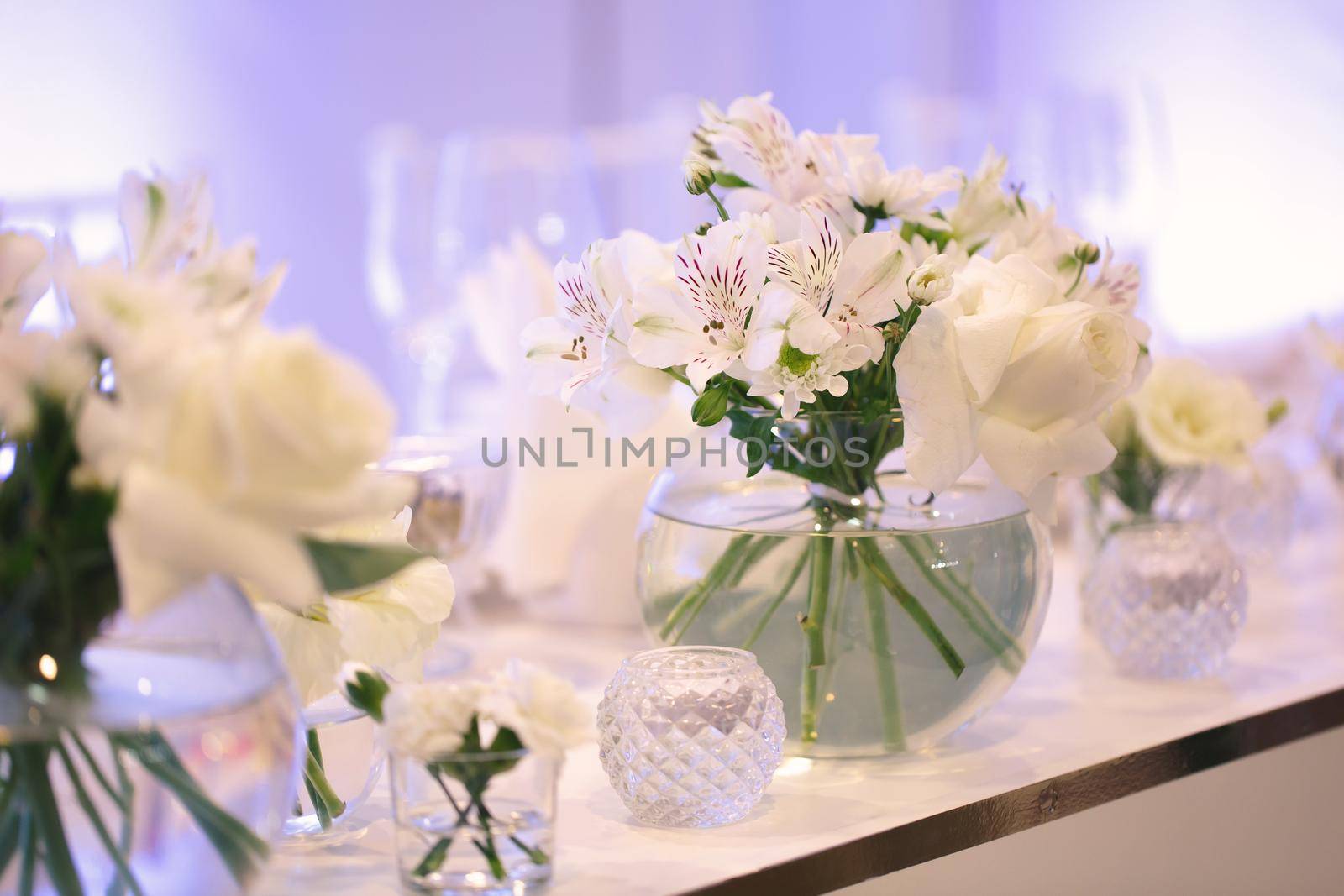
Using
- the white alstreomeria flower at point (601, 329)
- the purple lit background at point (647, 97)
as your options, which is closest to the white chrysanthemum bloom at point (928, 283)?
the white alstreomeria flower at point (601, 329)

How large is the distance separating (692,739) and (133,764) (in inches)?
9.5

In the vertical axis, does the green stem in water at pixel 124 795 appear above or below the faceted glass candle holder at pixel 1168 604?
above

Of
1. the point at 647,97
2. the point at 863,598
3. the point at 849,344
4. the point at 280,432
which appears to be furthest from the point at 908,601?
the point at 647,97

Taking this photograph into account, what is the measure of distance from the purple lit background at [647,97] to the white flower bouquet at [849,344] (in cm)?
118

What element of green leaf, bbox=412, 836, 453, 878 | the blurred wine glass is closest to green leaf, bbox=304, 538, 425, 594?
green leaf, bbox=412, 836, 453, 878

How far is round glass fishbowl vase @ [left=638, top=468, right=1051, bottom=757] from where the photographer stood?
0.65 meters

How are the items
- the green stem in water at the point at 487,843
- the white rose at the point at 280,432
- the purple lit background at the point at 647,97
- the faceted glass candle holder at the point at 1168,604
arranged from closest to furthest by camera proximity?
the white rose at the point at 280,432
the green stem in water at the point at 487,843
the faceted glass candle holder at the point at 1168,604
the purple lit background at the point at 647,97

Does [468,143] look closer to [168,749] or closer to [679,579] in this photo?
[679,579]

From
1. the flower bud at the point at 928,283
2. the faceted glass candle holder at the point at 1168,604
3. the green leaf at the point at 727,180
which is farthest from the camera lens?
the faceted glass candle holder at the point at 1168,604

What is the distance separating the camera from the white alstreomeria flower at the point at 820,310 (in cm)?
57

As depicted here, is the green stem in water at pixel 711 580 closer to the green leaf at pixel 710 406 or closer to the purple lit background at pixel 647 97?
the green leaf at pixel 710 406

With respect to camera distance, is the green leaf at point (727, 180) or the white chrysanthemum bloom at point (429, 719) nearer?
the white chrysanthemum bloom at point (429, 719)

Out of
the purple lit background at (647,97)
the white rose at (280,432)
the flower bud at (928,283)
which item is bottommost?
the white rose at (280,432)

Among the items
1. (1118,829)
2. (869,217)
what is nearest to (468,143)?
(869,217)
